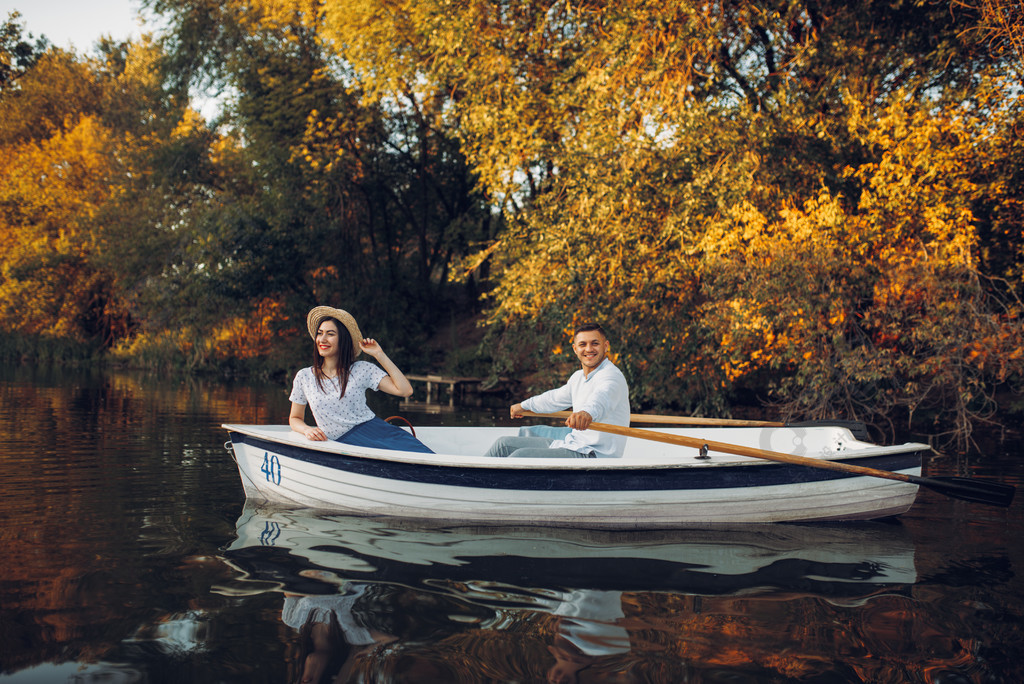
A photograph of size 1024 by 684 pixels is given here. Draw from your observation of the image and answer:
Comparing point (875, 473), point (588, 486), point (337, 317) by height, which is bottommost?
point (588, 486)

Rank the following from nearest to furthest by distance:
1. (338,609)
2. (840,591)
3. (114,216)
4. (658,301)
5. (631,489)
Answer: (338,609) → (840,591) → (631,489) → (658,301) → (114,216)

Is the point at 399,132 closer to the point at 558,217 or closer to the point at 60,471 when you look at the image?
the point at 558,217

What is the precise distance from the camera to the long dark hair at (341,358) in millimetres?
5137

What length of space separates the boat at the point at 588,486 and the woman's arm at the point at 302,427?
0.21 ft

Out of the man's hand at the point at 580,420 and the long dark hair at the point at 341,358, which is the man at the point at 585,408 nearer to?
the man's hand at the point at 580,420

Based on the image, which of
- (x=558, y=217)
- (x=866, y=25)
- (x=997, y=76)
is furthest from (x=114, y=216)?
(x=997, y=76)

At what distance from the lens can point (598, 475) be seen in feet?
16.5

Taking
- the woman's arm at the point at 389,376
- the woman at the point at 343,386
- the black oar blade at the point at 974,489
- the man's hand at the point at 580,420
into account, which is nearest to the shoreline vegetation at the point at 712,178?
the black oar blade at the point at 974,489

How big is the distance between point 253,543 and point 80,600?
1158 millimetres

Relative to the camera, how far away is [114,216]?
23.9m

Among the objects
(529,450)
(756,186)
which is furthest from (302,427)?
(756,186)

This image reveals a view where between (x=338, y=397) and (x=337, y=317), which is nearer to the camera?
(x=337, y=317)

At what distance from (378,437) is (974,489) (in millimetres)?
3756

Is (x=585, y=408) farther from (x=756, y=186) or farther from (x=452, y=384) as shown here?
(x=452, y=384)
